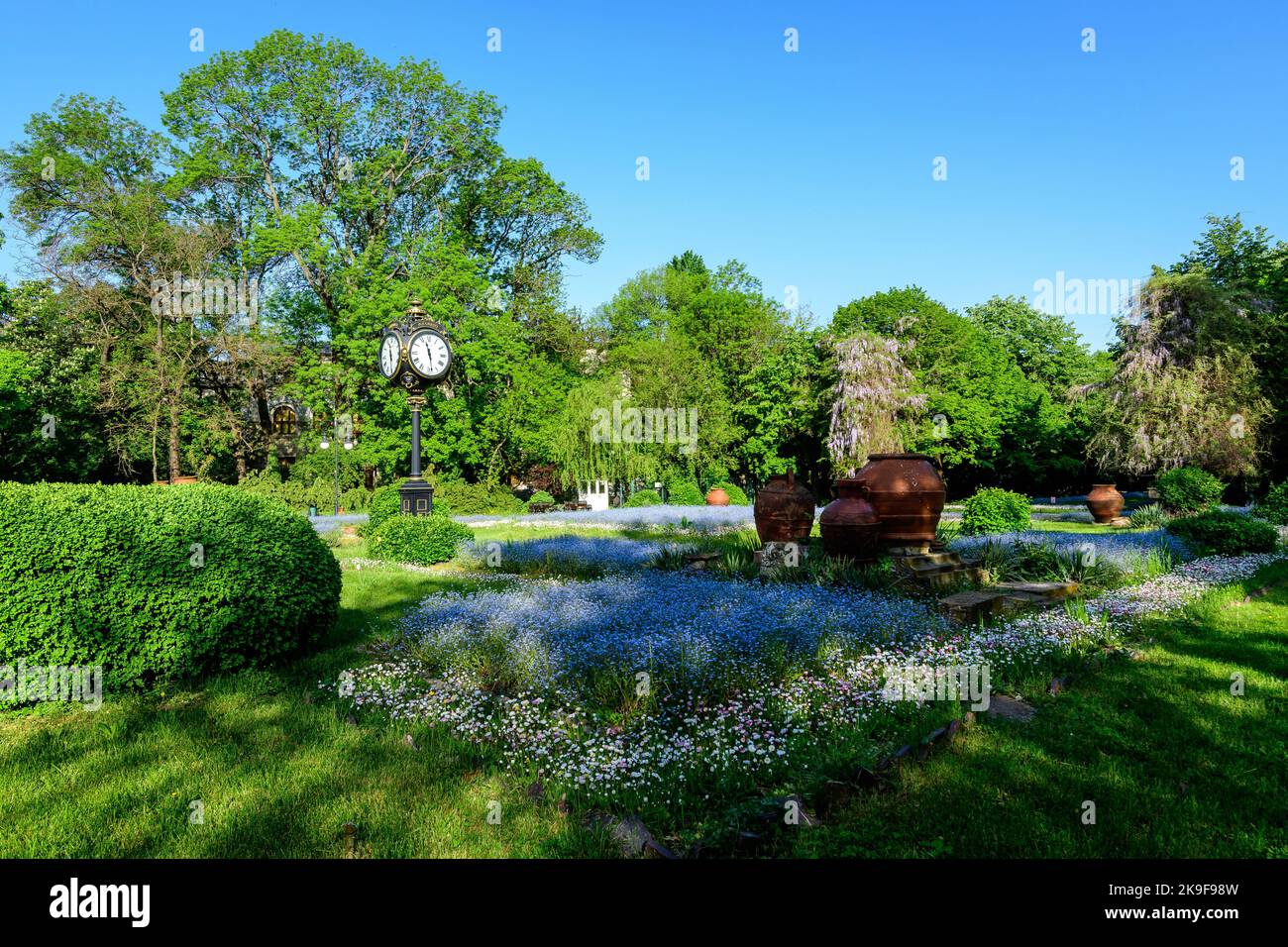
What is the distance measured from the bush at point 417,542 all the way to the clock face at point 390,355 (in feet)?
17.1

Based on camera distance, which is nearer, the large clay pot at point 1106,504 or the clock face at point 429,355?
the clock face at point 429,355

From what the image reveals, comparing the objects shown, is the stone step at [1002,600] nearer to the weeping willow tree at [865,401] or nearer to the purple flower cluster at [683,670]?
the purple flower cluster at [683,670]

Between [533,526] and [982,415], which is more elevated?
[982,415]

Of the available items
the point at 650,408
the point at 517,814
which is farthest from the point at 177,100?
the point at 517,814

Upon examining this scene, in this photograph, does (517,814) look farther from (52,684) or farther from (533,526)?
(533,526)

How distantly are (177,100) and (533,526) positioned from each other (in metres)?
24.5

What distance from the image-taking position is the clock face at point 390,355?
17353 mm

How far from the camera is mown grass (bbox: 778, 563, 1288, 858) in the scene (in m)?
3.19

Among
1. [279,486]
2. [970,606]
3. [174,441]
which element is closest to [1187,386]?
[970,606]

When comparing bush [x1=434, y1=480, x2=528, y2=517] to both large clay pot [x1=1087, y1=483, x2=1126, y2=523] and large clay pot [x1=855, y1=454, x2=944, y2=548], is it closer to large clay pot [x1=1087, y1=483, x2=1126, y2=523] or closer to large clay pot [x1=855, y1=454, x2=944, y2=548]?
large clay pot [x1=855, y1=454, x2=944, y2=548]

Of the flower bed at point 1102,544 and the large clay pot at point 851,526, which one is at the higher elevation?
the large clay pot at point 851,526

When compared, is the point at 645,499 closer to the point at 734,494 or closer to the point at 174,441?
the point at 734,494

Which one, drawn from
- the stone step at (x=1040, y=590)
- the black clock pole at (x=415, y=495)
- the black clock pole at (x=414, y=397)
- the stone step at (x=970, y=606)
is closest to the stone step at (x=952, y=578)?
the stone step at (x=1040, y=590)

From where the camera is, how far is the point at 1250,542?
1211 centimetres
